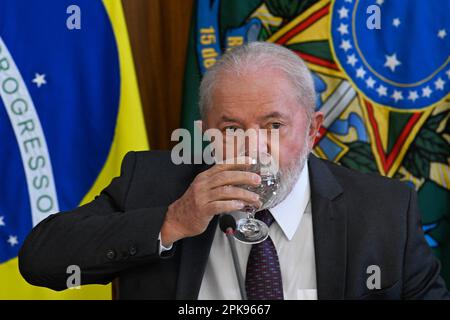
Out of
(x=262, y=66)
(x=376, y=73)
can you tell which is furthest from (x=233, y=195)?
(x=376, y=73)

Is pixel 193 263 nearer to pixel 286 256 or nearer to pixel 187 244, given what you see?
pixel 187 244

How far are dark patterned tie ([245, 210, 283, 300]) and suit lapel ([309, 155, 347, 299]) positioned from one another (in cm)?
13

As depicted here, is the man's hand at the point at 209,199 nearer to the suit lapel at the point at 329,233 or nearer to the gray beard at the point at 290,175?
the gray beard at the point at 290,175

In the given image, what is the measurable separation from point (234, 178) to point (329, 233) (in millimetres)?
531

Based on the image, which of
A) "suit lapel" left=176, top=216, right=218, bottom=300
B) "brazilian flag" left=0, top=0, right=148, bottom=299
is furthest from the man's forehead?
"brazilian flag" left=0, top=0, right=148, bottom=299

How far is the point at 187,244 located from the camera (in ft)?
6.04

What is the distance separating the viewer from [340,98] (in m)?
2.85

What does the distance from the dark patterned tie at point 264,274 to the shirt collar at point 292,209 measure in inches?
3.5

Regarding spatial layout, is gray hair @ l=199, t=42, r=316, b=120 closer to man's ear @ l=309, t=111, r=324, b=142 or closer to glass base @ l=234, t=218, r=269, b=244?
man's ear @ l=309, t=111, r=324, b=142

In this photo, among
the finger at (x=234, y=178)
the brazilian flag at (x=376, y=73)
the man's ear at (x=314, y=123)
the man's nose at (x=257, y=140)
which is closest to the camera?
the finger at (x=234, y=178)

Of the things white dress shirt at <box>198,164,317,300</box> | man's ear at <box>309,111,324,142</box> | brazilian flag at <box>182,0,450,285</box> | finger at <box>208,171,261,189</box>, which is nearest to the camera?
finger at <box>208,171,261,189</box>

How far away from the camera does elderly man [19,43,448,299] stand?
1.75 meters

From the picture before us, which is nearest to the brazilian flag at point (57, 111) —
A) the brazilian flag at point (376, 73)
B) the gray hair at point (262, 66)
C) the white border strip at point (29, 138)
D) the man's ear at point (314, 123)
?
the white border strip at point (29, 138)

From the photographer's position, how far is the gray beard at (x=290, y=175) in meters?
1.83
